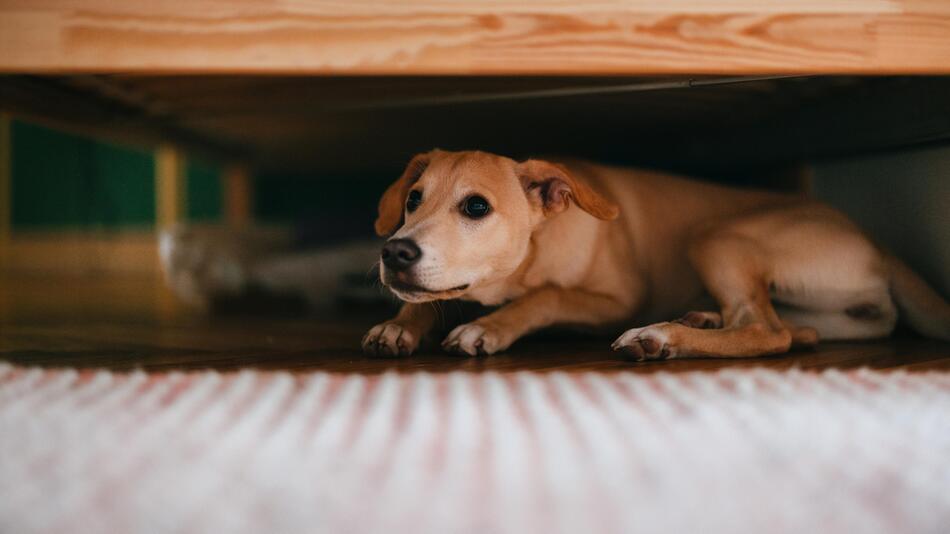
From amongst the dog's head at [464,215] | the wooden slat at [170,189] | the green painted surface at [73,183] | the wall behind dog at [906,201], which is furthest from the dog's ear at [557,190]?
the green painted surface at [73,183]

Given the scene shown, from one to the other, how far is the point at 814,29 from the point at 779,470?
32.1 inches

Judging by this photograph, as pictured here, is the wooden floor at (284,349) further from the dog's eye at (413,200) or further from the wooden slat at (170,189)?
the wooden slat at (170,189)

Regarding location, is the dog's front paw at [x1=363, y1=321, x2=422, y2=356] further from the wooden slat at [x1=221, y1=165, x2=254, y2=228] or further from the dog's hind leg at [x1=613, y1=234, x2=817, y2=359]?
the wooden slat at [x1=221, y1=165, x2=254, y2=228]

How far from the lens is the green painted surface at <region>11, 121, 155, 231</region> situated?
5031 mm

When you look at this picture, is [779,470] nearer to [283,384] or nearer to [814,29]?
[283,384]

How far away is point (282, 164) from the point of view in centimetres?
387

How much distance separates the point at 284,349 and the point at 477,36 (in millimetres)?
779

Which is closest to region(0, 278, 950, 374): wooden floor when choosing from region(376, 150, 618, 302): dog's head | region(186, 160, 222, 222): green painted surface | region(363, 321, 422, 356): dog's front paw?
region(363, 321, 422, 356): dog's front paw

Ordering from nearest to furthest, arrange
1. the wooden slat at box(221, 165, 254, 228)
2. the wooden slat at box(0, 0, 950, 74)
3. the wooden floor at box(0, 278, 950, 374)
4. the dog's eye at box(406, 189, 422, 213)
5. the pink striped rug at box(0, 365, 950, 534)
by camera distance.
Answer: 1. the pink striped rug at box(0, 365, 950, 534)
2. the wooden slat at box(0, 0, 950, 74)
3. the wooden floor at box(0, 278, 950, 374)
4. the dog's eye at box(406, 189, 422, 213)
5. the wooden slat at box(221, 165, 254, 228)

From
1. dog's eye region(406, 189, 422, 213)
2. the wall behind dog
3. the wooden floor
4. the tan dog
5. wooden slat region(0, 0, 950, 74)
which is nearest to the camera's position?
wooden slat region(0, 0, 950, 74)

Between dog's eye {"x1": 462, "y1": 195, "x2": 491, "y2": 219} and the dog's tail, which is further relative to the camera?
the dog's tail

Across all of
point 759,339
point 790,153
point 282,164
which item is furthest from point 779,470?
point 282,164

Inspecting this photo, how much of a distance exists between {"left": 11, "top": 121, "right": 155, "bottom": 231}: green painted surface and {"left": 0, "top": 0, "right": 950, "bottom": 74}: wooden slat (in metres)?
4.10

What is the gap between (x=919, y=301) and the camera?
5.51 ft
